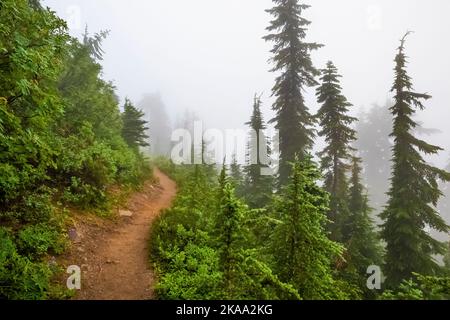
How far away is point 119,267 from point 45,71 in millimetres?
6359

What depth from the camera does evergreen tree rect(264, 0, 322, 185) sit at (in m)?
21.3

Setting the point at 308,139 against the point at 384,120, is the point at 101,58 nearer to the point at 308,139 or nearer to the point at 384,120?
the point at 308,139

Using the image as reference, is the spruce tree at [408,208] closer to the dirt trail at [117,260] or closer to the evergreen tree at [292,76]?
the evergreen tree at [292,76]

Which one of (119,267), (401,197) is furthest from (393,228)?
(119,267)

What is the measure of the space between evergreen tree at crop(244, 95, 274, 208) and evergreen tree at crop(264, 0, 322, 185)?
1407 millimetres

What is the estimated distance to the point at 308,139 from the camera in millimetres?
20969

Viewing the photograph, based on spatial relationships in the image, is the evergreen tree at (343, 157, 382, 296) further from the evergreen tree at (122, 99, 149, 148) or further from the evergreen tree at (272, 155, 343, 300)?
the evergreen tree at (122, 99, 149, 148)

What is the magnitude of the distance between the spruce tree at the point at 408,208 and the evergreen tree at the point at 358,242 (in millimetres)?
1085

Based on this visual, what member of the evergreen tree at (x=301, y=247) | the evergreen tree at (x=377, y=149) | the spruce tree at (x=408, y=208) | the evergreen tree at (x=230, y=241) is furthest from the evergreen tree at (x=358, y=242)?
the evergreen tree at (x=377, y=149)

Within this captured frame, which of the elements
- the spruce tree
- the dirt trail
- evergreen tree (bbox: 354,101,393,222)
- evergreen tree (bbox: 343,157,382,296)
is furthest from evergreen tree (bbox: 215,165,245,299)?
evergreen tree (bbox: 354,101,393,222)

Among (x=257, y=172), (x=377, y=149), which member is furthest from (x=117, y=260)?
(x=377, y=149)

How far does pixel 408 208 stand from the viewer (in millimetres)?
13828

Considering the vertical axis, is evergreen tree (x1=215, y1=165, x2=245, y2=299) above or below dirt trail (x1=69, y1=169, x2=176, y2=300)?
above

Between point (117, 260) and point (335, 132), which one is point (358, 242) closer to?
point (335, 132)
